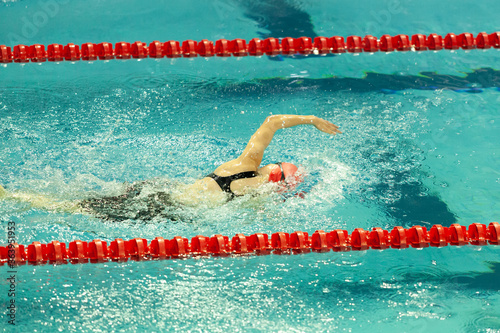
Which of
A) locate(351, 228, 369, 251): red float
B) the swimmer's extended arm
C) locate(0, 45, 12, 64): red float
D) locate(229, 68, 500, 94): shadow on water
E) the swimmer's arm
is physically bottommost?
locate(351, 228, 369, 251): red float

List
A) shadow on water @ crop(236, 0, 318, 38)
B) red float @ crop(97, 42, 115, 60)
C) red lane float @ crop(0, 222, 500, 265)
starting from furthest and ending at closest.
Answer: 1. shadow on water @ crop(236, 0, 318, 38)
2. red float @ crop(97, 42, 115, 60)
3. red lane float @ crop(0, 222, 500, 265)

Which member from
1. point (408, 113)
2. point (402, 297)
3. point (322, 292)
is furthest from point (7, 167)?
point (408, 113)

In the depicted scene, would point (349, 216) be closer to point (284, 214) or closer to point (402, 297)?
point (284, 214)

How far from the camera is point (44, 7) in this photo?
604 cm

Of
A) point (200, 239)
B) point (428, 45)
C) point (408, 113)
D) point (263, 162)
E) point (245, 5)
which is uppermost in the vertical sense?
point (245, 5)

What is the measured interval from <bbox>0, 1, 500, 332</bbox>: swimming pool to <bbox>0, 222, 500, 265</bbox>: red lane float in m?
0.05

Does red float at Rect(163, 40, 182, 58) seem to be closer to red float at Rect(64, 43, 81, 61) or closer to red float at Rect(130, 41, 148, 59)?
red float at Rect(130, 41, 148, 59)

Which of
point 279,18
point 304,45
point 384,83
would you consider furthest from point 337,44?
point 279,18

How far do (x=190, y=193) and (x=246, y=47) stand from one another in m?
2.13

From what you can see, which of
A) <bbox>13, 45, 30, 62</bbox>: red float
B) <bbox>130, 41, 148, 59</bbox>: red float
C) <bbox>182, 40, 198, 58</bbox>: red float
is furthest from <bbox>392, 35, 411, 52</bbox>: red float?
<bbox>13, 45, 30, 62</bbox>: red float

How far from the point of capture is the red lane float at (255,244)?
3078 millimetres

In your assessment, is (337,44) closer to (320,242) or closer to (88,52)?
(88,52)

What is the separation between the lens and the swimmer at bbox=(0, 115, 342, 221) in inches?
133

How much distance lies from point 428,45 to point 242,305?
135 inches
